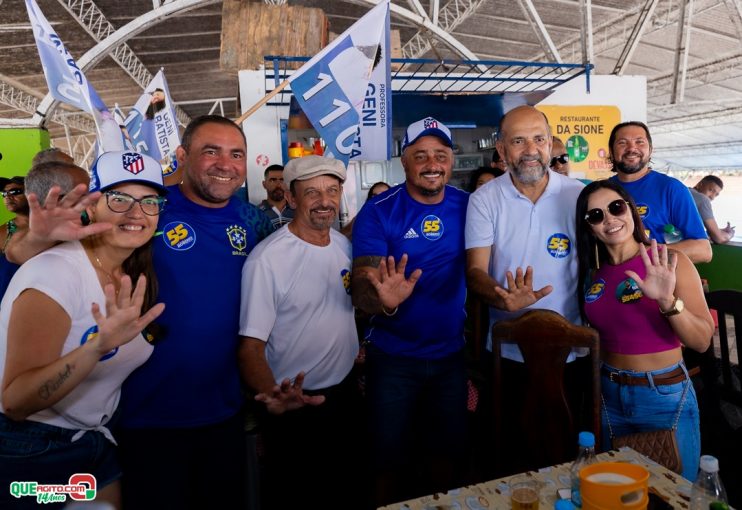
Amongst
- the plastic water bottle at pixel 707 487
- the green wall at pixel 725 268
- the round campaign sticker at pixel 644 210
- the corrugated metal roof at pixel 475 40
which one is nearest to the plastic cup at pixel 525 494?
the plastic water bottle at pixel 707 487

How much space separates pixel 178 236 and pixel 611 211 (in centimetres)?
191

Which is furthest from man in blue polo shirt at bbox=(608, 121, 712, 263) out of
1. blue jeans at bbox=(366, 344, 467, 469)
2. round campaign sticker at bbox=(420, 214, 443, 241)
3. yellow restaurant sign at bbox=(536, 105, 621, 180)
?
yellow restaurant sign at bbox=(536, 105, 621, 180)

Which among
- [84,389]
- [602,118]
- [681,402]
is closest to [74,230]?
[84,389]

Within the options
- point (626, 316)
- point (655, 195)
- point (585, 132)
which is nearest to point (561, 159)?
point (655, 195)

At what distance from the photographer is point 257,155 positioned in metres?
5.73

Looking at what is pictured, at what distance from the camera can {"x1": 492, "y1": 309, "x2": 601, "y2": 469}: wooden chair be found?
83.4 inches

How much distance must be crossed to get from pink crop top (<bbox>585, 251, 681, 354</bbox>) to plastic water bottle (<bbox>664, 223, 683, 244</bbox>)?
1.19 m

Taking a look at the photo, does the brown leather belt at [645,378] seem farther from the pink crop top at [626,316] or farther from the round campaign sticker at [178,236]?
the round campaign sticker at [178,236]

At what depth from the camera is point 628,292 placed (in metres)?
2.12

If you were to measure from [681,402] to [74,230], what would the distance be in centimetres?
244

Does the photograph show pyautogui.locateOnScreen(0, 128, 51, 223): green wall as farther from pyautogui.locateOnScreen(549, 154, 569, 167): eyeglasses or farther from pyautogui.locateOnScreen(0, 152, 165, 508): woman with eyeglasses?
pyautogui.locateOnScreen(549, 154, 569, 167): eyeglasses

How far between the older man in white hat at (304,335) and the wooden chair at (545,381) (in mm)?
754

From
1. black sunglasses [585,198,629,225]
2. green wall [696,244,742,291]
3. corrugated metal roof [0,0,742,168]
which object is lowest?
green wall [696,244,742,291]

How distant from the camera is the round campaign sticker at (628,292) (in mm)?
2098
